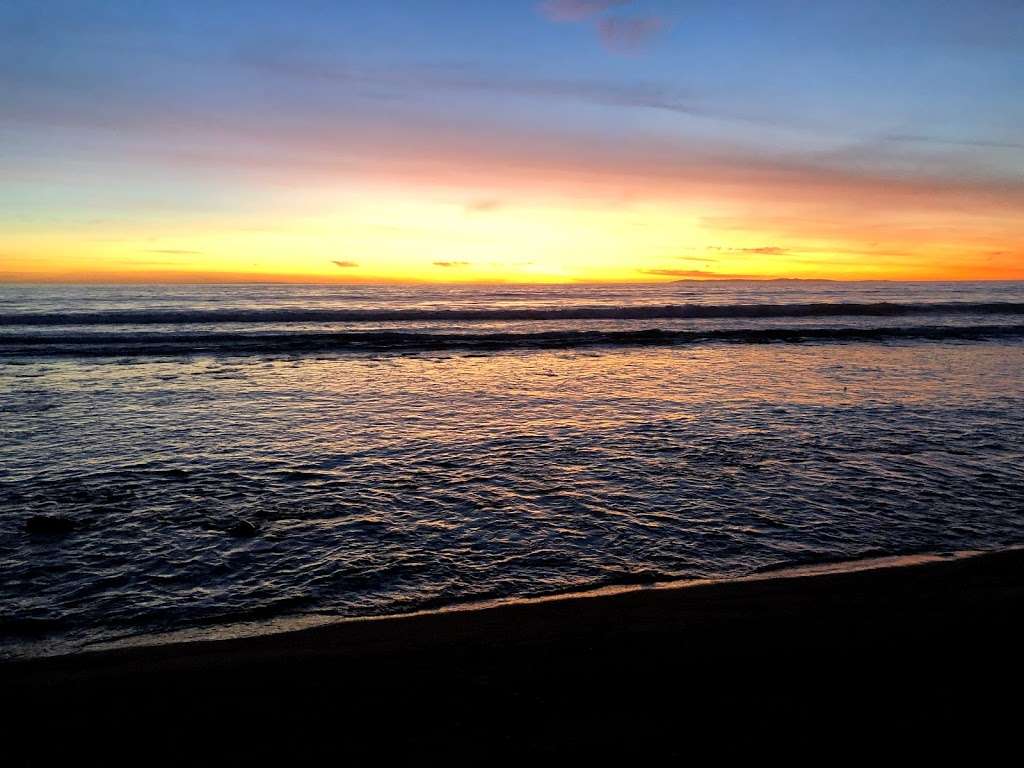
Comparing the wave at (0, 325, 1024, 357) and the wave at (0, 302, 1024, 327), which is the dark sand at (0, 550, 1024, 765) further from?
the wave at (0, 302, 1024, 327)

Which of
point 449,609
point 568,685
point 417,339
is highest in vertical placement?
point 417,339

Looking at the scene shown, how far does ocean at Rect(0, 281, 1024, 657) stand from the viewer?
5480mm

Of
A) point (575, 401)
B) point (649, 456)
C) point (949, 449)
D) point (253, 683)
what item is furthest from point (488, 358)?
point (253, 683)

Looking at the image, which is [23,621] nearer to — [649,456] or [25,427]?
[649,456]

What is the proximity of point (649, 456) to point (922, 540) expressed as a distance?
157 inches

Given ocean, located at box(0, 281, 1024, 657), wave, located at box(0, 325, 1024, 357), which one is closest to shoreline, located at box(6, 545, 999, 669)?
ocean, located at box(0, 281, 1024, 657)

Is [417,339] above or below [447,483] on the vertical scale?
above

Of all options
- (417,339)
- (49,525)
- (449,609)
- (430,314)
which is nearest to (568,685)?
(449,609)

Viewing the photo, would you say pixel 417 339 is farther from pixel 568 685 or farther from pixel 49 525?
pixel 568 685

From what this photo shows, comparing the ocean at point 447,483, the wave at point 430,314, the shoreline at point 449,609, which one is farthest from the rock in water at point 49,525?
the wave at point 430,314

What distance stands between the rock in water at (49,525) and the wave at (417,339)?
1942 cm

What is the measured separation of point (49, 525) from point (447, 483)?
4720mm

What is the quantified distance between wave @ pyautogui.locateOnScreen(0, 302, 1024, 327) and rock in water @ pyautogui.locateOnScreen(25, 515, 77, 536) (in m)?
32.4

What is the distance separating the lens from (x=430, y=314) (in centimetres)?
4231
